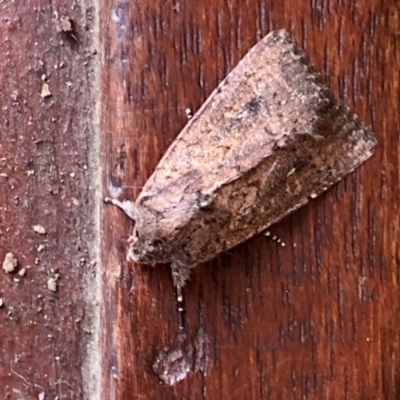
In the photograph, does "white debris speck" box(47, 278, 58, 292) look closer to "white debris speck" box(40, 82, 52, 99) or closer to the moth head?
the moth head

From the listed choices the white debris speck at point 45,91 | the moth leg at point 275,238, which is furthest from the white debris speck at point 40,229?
the moth leg at point 275,238

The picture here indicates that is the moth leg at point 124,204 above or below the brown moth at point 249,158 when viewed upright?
below

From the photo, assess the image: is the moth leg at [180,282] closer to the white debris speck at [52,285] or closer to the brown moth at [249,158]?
the brown moth at [249,158]

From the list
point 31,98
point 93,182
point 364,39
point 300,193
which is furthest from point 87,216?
point 364,39

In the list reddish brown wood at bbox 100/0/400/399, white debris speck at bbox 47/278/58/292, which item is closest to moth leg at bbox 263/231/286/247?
reddish brown wood at bbox 100/0/400/399

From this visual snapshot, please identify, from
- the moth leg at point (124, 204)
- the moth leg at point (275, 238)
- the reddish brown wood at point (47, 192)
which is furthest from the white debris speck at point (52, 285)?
the moth leg at point (275, 238)

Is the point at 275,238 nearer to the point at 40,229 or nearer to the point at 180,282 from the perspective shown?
the point at 180,282

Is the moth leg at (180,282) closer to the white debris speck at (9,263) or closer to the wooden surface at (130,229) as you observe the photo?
the wooden surface at (130,229)

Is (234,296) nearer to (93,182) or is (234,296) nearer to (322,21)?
(93,182)

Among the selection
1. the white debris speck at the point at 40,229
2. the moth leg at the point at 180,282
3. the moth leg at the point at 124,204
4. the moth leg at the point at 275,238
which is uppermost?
the moth leg at the point at 124,204
